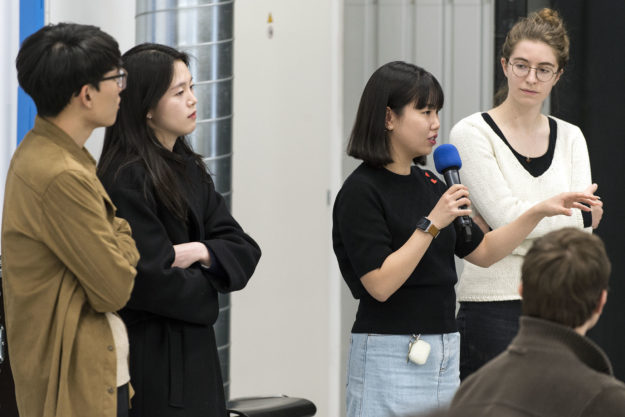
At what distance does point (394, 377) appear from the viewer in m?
2.59

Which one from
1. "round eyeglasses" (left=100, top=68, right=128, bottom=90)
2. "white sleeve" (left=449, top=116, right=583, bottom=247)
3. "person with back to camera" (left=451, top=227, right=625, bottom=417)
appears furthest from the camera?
"white sleeve" (left=449, top=116, right=583, bottom=247)

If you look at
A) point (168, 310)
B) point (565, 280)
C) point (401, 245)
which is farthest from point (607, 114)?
point (565, 280)

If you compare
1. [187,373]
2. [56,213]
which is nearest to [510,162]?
[187,373]

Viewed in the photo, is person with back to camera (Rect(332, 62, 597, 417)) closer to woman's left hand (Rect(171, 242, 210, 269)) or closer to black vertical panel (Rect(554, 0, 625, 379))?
woman's left hand (Rect(171, 242, 210, 269))

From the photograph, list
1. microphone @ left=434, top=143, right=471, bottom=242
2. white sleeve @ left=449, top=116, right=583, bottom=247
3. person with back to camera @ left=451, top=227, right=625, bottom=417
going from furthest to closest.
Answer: white sleeve @ left=449, top=116, right=583, bottom=247, microphone @ left=434, top=143, right=471, bottom=242, person with back to camera @ left=451, top=227, right=625, bottom=417

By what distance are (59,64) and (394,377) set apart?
1.17 m

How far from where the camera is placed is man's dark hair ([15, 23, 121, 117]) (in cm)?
223

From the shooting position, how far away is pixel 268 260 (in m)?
4.39

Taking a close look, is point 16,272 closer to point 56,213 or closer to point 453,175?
point 56,213

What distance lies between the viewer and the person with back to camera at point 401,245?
2582 mm

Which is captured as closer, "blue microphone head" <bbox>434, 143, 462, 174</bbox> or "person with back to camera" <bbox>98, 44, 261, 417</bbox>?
"person with back to camera" <bbox>98, 44, 261, 417</bbox>

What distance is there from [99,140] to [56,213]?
1.90 m

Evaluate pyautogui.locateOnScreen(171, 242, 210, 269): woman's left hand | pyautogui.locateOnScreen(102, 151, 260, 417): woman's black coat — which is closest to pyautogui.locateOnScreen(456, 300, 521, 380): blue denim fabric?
pyautogui.locateOnScreen(102, 151, 260, 417): woman's black coat

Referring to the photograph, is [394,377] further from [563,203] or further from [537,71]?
[537,71]
